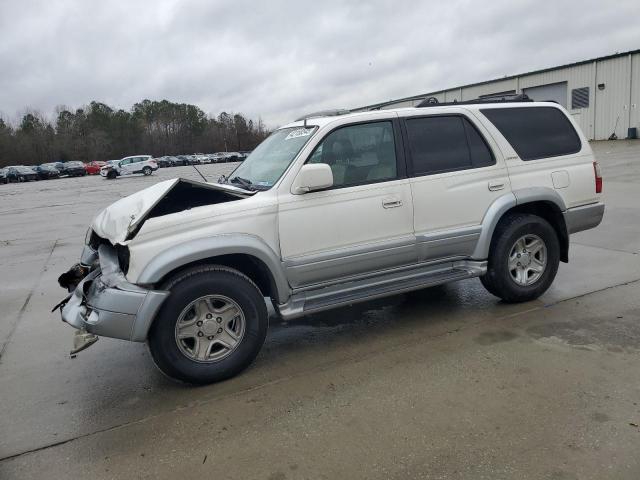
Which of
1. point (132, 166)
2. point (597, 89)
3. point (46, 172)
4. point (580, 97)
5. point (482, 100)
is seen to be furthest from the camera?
point (46, 172)

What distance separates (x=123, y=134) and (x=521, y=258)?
→ 96835 millimetres

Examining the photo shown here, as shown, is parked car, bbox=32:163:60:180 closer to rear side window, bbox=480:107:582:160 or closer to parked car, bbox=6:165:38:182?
parked car, bbox=6:165:38:182

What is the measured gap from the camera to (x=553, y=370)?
11.6 ft

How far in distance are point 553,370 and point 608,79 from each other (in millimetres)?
39115

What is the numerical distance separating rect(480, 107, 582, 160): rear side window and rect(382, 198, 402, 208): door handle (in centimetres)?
138

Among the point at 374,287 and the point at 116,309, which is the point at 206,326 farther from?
the point at 374,287

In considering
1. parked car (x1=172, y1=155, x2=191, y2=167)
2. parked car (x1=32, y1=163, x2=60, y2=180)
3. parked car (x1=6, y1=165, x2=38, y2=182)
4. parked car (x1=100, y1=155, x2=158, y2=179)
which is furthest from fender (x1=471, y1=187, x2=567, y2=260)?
parked car (x1=172, y1=155, x2=191, y2=167)

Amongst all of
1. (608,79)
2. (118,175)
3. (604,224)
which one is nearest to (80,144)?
(118,175)

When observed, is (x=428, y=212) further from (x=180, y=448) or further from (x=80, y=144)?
(x=80, y=144)

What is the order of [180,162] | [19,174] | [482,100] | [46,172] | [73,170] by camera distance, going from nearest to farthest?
[482,100], [19,174], [46,172], [73,170], [180,162]

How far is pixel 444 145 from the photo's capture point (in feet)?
14.8

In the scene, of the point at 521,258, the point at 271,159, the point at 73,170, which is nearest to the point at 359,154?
the point at 271,159

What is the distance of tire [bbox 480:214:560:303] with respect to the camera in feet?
15.3

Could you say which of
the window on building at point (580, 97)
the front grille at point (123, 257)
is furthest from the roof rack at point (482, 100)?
the window on building at point (580, 97)
